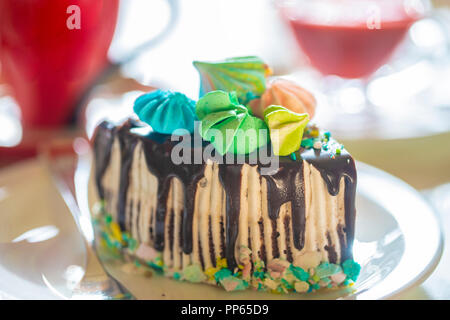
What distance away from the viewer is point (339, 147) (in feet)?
3.59

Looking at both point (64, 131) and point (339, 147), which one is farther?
point (64, 131)

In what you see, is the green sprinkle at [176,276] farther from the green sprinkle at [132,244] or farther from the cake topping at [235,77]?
the cake topping at [235,77]

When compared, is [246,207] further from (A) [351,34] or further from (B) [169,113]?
(A) [351,34]

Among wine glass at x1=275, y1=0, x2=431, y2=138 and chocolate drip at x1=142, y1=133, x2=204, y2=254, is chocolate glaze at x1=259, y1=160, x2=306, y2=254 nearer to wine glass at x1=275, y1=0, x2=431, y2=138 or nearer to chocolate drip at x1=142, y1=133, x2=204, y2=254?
chocolate drip at x1=142, y1=133, x2=204, y2=254

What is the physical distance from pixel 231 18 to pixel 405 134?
1495mm

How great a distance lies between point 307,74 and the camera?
6.95 ft

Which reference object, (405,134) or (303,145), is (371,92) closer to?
(405,134)

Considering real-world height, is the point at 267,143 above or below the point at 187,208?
above

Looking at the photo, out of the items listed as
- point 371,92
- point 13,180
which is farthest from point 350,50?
point 13,180

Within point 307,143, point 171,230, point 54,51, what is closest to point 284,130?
point 307,143

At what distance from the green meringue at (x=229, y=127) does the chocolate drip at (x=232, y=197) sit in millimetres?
35
